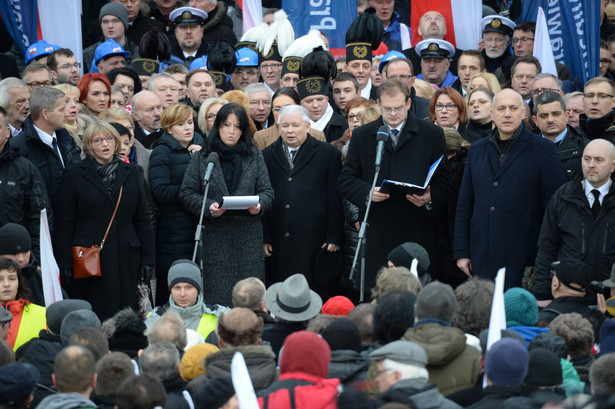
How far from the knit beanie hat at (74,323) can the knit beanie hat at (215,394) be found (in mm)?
1595

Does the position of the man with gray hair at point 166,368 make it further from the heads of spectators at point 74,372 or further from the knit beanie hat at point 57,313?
the knit beanie hat at point 57,313

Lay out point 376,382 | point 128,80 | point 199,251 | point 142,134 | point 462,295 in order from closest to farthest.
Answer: point 376,382
point 462,295
point 199,251
point 142,134
point 128,80

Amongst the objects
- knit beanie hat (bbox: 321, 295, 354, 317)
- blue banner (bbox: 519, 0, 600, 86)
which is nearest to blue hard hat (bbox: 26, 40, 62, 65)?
blue banner (bbox: 519, 0, 600, 86)

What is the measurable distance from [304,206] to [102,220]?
1872 mm

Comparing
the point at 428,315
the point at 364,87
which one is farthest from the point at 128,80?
the point at 428,315

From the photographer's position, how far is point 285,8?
14266 mm

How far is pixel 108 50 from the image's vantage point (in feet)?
43.4

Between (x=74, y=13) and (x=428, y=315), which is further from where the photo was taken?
(x=74, y=13)

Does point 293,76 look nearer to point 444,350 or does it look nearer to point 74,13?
point 74,13

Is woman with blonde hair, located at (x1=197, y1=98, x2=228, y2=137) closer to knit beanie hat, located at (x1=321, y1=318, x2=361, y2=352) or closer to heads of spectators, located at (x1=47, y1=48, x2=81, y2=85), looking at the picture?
heads of spectators, located at (x1=47, y1=48, x2=81, y2=85)

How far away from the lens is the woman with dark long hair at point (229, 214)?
10.3 metres

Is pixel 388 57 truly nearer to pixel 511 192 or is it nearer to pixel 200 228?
pixel 511 192

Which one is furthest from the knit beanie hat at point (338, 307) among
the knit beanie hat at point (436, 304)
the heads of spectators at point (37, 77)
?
the heads of spectators at point (37, 77)

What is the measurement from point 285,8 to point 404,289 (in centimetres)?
756
